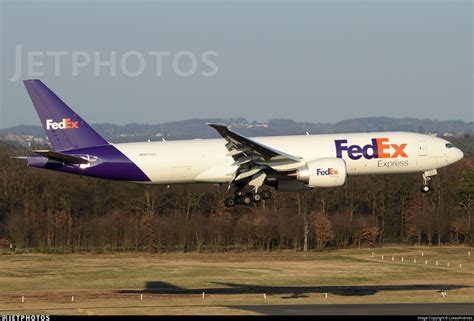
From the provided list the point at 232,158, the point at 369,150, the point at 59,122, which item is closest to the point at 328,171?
the point at 369,150

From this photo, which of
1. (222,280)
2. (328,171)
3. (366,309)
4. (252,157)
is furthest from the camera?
(222,280)

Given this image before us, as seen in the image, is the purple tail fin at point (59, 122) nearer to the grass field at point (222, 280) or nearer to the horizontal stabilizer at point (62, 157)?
the horizontal stabilizer at point (62, 157)

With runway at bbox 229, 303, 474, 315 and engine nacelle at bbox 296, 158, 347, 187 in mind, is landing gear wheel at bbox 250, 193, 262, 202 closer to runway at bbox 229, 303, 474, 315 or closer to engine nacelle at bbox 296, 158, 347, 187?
engine nacelle at bbox 296, 158, 347, 187

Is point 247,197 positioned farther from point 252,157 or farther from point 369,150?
point 369,150

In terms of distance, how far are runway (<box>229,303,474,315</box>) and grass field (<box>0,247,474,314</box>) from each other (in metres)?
2.36

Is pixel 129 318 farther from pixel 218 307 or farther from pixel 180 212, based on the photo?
pixel 180 212

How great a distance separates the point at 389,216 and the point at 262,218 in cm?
1714

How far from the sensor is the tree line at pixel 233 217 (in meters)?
99.9

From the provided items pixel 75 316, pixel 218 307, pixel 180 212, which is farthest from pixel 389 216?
pixel 75 316

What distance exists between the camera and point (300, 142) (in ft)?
195

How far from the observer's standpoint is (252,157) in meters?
57.9

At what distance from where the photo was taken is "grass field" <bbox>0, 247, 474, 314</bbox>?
6056cm

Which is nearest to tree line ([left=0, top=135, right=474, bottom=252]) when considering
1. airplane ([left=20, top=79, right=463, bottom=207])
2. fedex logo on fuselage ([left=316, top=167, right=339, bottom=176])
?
airplane ([left=20, top=79, right=463, bottom=207])

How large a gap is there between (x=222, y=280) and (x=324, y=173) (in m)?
24.5
